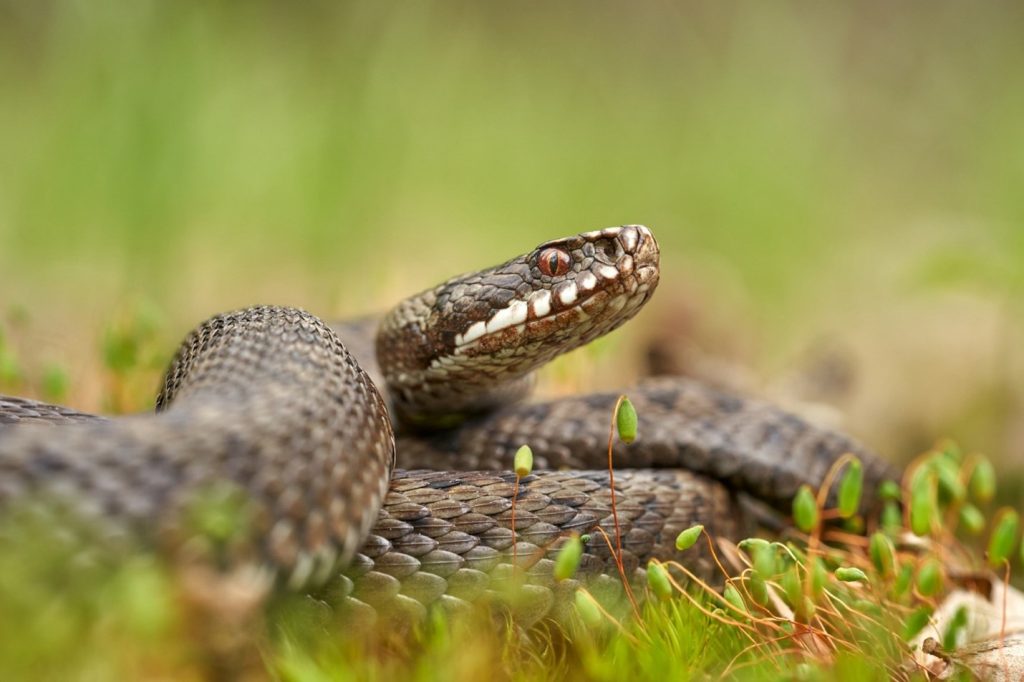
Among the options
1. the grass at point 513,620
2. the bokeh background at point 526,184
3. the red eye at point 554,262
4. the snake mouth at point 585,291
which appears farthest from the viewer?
the bokeh background at point 526,184

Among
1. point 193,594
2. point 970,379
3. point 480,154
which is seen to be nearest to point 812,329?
point 970,379

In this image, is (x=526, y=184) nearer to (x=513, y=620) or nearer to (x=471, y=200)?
(x=471, y=200)

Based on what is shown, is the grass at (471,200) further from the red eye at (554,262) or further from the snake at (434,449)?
the red eye at (554,262)

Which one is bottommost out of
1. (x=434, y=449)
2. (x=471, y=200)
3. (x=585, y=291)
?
(x=434, y=449)

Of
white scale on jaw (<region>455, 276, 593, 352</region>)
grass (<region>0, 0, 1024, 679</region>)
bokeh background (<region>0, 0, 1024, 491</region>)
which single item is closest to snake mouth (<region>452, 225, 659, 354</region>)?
white scale on jaw (<region>455, 276, 593, 352</region>)

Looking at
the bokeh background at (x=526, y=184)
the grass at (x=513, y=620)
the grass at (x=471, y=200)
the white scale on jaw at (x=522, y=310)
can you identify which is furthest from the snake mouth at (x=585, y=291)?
the bokeh background at (x=526, y=184)

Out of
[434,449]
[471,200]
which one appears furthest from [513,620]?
[471,200]
